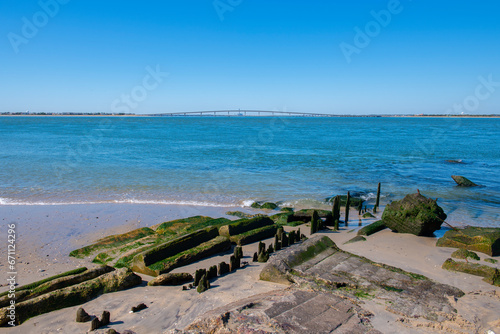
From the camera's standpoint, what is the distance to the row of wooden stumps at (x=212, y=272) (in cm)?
826

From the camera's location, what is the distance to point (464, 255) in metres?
10.9

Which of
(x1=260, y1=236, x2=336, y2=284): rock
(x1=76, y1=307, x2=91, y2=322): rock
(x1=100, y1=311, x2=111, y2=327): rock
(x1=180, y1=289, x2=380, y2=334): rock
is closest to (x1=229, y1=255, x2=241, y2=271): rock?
(x1=260, y1=236, x2=336, y2=284): rock

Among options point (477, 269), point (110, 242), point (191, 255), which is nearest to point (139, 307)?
point (191, 255)

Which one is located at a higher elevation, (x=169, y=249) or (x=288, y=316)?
(x=288, y=316)

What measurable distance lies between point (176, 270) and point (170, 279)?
3.16 ft

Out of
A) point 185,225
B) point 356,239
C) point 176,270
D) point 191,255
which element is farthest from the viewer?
point 185,225

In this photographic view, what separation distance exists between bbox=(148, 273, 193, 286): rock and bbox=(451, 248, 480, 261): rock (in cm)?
882

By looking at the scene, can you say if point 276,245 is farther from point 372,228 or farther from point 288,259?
point 372,228

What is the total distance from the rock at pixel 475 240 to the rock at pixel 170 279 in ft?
31.2

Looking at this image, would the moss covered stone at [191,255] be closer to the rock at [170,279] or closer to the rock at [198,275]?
the rock at [170,279]

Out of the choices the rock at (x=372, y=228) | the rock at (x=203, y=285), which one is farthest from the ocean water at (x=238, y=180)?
the rock at (x=203, y=285)

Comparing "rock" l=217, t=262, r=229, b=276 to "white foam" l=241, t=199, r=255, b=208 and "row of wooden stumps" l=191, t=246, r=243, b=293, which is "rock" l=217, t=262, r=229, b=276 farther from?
"white foam" l=241, t=199, r=255, b=208

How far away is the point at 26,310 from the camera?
688 centimetres

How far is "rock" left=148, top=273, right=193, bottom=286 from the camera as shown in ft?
28.3
